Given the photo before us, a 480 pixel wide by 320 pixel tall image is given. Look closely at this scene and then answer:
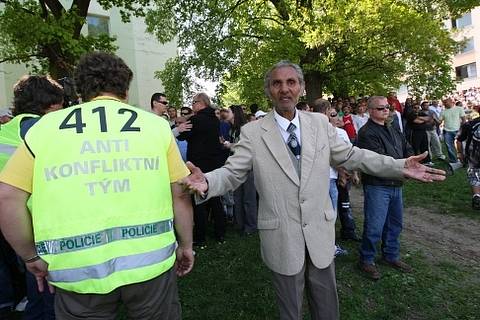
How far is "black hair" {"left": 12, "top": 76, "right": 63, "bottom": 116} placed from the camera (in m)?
2.82

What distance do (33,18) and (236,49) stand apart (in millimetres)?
9210

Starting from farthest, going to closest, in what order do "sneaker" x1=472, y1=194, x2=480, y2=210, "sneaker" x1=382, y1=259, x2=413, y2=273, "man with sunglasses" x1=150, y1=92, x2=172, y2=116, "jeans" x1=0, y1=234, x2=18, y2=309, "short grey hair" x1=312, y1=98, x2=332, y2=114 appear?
"sneaker" x1=472, y1=194, x2=480, y2=210, "man with sunglasses" x1=150, y1=92, x2=172, y2=116, "short grey hair" x1=312, y1=98, x2=332, y2=114, "sneaker" x1=382, y1=259, x2=413, y2=273, "jeans" x1=0, y1=234, x2=18, y2=309

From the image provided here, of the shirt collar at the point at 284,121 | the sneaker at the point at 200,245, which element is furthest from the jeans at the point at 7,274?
the sneaker at the point at 200,245

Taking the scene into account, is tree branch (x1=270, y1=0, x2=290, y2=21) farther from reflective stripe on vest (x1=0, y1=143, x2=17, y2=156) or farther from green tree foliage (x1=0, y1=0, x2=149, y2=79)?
reflective stripe on vest (x1=0, y1=143, x2=17, y2=156)

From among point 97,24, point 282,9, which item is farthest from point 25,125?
point 97,24

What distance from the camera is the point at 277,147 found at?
8.70ft

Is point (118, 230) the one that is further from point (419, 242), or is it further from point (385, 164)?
point (419, 242)

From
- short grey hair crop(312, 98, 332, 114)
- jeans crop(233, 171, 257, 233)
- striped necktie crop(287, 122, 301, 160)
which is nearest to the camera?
striped necktie crop(287, 122, 301, 160)

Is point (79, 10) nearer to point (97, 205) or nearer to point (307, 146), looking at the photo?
point (307, 146)

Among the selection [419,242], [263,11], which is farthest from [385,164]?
[263,11]

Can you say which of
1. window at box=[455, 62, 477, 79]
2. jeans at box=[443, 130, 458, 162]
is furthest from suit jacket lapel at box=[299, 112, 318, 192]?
window at box=[455, 62, 477, 79]

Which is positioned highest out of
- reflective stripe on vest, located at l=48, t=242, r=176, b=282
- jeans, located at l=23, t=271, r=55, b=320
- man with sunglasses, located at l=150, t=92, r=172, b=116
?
man with sunglasses, located at l=150, t=92, r=172, b=116

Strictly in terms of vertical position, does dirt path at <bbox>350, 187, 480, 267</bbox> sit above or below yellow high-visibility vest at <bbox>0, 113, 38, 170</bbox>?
below

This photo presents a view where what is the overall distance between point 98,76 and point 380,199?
347 centimetres
